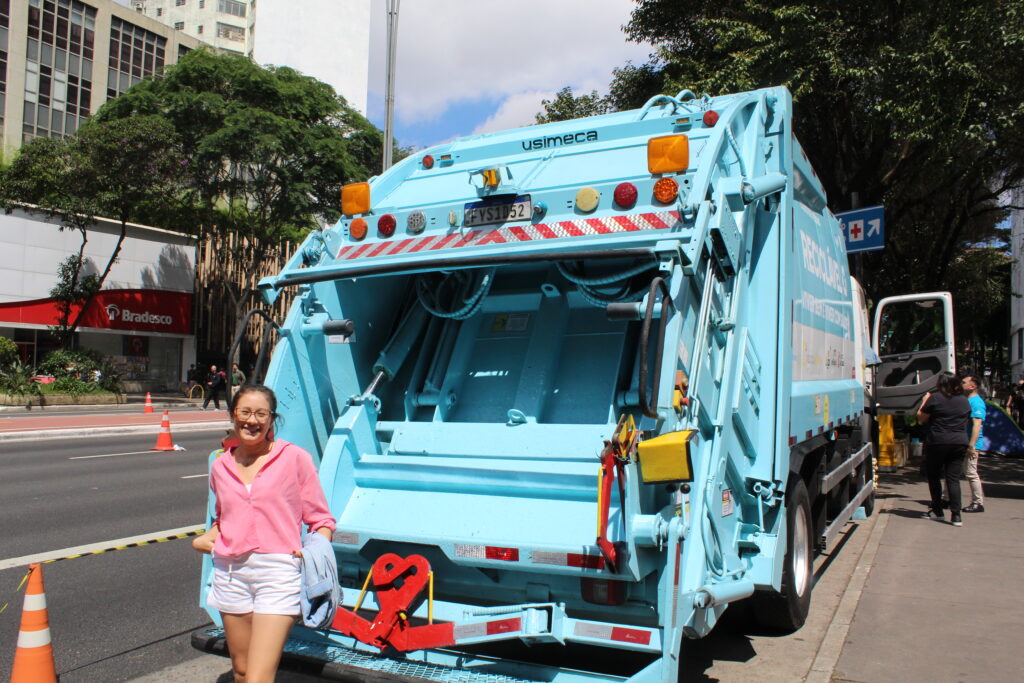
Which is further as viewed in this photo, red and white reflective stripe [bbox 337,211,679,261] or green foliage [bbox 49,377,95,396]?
green foliage [bbox 49,377,95,396]

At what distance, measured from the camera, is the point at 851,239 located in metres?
11.9

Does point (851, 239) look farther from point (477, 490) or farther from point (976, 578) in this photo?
point (477, 490)

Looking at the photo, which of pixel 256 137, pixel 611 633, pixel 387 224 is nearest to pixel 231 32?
pixel 256 137

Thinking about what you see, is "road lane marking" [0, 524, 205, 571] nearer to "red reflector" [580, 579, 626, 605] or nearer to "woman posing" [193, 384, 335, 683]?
"woman posing" [193, 384, 335, 683]

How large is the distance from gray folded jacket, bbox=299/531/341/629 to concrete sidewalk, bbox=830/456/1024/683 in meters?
2.79

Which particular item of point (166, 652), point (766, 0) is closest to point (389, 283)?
point (166, 652)

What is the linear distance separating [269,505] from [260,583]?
0.28 metres

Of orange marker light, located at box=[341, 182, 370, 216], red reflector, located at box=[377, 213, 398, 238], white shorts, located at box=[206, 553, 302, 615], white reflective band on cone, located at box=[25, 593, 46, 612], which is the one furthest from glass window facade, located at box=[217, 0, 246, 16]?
white shorts, located at box=[206, 553, 302, 615]

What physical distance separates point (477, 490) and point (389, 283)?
62.9 inches

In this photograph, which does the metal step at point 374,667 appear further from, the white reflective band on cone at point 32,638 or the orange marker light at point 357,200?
the orange marker light at point 357,200

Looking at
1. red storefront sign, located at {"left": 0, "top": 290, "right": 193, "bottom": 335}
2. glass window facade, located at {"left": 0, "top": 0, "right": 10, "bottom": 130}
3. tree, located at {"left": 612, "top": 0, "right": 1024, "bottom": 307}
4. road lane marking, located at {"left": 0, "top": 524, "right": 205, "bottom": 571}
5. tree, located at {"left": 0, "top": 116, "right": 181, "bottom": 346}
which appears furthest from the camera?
glass window facade, located at {"left": 0, "top": 0, "right": 10, "bottom": 130}

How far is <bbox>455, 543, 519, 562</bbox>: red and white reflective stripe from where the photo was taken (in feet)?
12.3

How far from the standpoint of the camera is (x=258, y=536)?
3.28 metres

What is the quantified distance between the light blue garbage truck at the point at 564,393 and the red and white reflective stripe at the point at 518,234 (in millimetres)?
15
